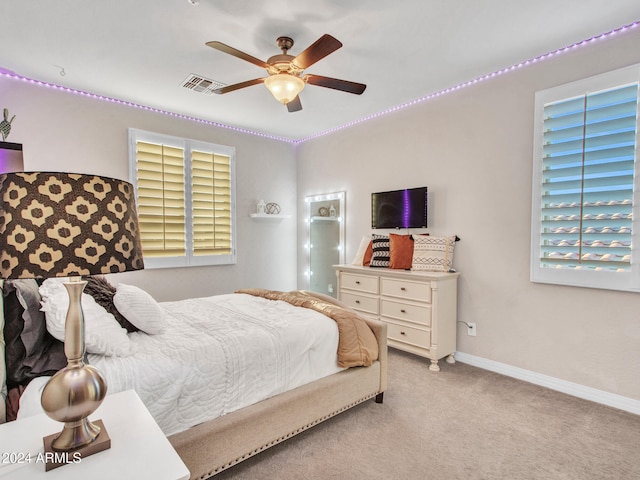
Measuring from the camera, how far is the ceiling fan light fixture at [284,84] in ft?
7.98

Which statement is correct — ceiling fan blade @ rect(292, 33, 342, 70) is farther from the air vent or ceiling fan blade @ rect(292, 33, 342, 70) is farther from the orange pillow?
the orange pillow

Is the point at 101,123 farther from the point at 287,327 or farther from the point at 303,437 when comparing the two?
the point at 303,437

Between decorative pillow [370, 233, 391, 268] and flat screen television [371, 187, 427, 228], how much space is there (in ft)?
0.62

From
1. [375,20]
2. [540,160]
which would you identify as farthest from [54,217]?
[540,160]

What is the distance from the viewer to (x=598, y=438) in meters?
2.09

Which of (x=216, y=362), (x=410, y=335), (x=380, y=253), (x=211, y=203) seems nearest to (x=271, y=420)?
(x=216, y=362)

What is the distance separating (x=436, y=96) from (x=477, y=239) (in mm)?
1577

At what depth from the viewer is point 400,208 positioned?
381cm

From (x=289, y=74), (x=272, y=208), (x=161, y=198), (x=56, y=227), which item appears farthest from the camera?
(x=272, y=208)

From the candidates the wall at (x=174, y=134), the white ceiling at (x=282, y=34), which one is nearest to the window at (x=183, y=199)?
the wall at (x=174, y=134)

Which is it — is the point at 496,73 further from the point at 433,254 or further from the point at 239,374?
the point at 239,374

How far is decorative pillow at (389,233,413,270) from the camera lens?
3.57 m

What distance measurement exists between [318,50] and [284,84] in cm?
44

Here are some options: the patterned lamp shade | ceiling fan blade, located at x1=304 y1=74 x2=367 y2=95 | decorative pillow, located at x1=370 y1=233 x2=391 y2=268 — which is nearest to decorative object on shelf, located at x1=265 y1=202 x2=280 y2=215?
decorative pillow, located at x1=370 y1=233 x2=391 y2=268
